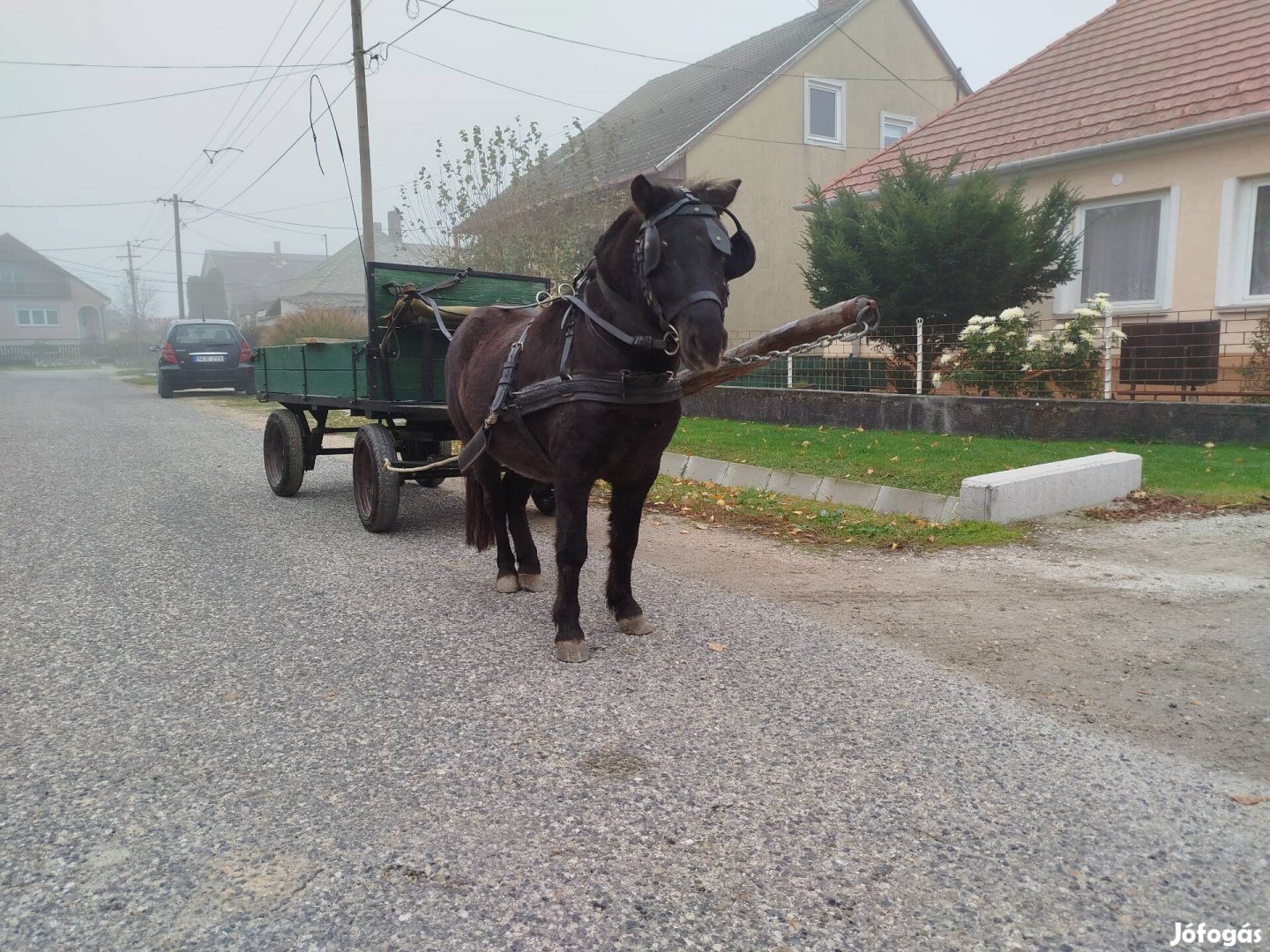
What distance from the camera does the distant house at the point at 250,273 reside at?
2842 inches

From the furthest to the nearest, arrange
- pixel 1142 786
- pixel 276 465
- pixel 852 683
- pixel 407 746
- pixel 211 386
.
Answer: pixel 211 386, pixel 276 465, pixel 852 683, pixel 407 746, pixel 1142 786

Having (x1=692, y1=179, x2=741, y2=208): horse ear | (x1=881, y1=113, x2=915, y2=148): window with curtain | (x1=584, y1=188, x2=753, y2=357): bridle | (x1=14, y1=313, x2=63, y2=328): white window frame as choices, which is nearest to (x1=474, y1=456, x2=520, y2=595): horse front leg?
(x1=584, y1=188, x2=753, y2=357): bridle

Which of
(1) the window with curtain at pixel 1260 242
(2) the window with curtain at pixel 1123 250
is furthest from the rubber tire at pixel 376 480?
(1) the window with curtain at pixel 1260 242

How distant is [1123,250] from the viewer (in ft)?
40.9

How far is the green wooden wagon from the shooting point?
6.57 meters

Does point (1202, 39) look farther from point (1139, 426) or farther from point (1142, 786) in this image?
point (1142, 786)

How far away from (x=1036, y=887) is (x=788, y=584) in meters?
3.09

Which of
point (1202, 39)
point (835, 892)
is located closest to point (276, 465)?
point (835, 892)

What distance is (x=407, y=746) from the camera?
3193 mm

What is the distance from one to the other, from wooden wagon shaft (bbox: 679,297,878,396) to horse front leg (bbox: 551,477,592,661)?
73 centimetres

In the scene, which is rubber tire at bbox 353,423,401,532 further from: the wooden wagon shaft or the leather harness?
the wooden wagon shaft

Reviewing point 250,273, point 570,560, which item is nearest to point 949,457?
point 570,560

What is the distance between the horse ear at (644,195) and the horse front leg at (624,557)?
130 cm

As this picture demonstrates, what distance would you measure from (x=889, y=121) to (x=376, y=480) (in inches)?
885
